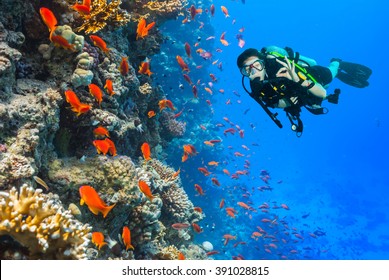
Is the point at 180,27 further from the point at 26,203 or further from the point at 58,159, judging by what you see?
the point at 26,203

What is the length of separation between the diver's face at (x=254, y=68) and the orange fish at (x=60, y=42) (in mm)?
2714

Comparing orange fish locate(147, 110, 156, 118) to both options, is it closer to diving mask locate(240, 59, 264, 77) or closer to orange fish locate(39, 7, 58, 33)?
orange fish locate(39, 7, 58, 33)

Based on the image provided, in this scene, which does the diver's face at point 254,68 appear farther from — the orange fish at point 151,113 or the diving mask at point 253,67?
the orange fish at point 151,113

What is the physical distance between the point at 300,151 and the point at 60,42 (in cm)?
8291

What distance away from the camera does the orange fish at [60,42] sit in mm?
4482

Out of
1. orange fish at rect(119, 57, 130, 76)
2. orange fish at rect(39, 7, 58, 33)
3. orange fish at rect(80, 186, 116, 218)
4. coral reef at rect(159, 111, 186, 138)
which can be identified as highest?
coral reef at rect(159, 111, 186, 138)

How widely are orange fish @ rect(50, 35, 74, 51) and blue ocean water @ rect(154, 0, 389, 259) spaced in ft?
31.5

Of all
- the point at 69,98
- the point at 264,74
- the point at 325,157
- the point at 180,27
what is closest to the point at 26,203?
the point at 69,98

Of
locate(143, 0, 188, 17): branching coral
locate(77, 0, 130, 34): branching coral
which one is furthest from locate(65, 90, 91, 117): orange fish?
locate(143, 0, 188, 17): branching coral

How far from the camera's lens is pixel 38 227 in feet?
8.21

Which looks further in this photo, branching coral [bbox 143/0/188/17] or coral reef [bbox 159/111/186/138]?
coral reef [bbox 159/111/186/138]

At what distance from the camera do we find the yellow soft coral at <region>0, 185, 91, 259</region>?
2422 millimetres

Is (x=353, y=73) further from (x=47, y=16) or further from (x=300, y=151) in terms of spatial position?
(x=300, y=151)
